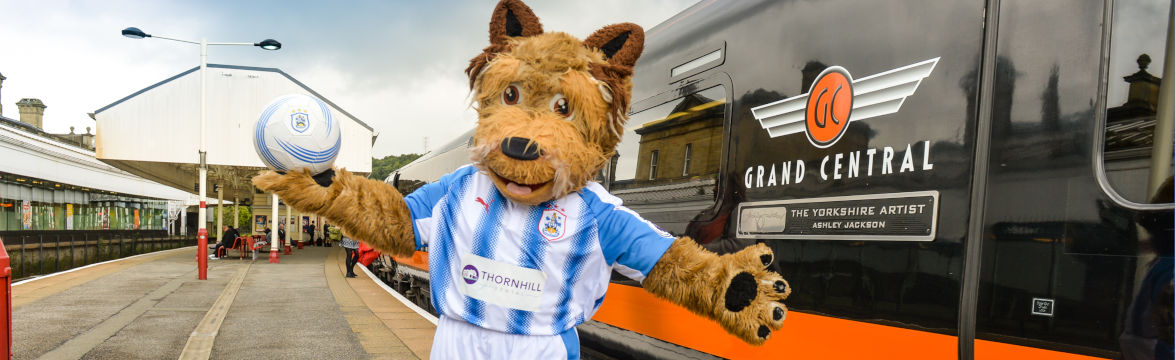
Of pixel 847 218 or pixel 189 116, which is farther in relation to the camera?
pixel 189 116

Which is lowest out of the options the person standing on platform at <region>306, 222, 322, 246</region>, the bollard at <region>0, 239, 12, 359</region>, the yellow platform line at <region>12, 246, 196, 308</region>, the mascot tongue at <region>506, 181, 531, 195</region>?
the person standing on platform at <region>306, 222, 322, 246</region>

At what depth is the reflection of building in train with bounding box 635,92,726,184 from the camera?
12.0 ft

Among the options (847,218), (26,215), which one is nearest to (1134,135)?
(847,218)

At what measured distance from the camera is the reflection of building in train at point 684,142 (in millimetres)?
3662

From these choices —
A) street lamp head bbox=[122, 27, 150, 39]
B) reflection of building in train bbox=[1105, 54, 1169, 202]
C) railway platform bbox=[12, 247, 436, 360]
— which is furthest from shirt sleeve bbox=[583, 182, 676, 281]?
street lamp head bbox=[122, 27, 150, 39]

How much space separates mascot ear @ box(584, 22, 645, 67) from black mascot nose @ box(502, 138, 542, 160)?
1.74 ft

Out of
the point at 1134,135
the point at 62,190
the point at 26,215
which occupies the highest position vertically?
the point at 1134,135

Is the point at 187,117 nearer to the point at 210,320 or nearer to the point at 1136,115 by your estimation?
the point at 210,320

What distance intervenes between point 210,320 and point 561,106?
7074 mm

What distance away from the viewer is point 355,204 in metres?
2.22

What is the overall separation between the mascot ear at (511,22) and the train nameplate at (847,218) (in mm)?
1390

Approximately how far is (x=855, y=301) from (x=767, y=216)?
0.59 metres

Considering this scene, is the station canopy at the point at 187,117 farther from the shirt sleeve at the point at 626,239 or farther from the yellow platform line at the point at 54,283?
the shirt sleeve at the point at 626,239

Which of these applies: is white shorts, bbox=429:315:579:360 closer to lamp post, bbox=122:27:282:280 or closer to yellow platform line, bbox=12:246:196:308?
yellow platform line, bbox=12:246:196:308
